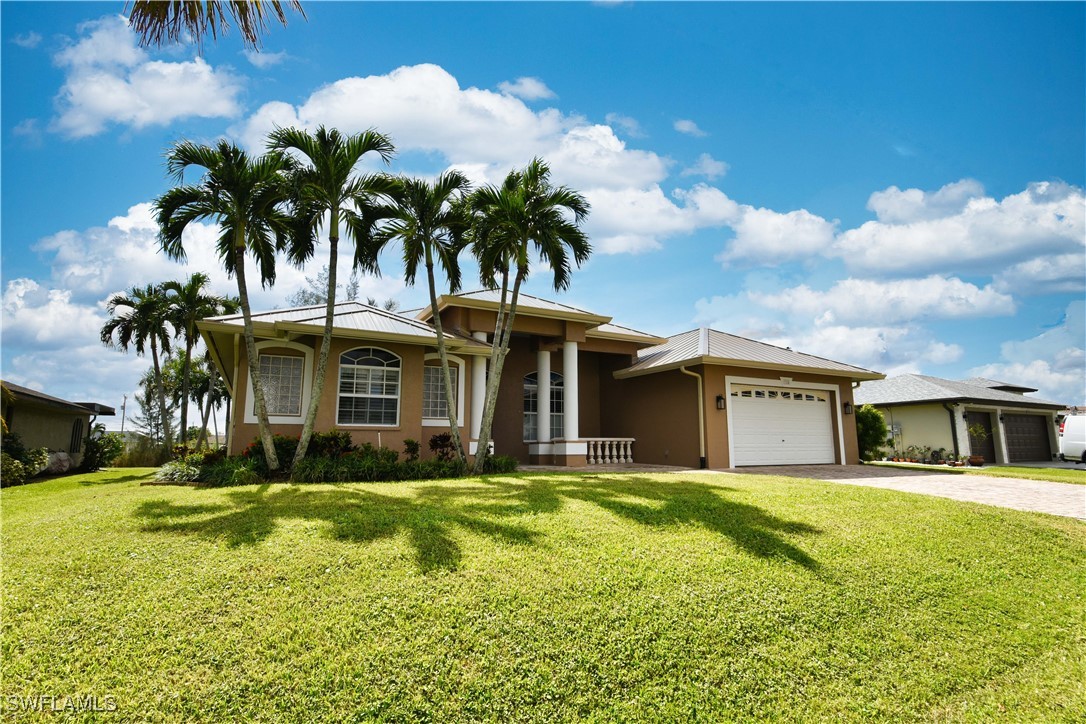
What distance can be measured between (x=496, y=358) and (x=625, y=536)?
6.99m

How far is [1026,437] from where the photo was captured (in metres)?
23.9

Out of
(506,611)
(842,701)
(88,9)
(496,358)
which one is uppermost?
(88,9)

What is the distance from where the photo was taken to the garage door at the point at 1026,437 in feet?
76.2

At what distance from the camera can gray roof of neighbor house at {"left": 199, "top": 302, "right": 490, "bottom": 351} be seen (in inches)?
450

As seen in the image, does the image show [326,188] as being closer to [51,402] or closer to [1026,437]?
[51,402]

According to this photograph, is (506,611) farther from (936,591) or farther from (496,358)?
(496,358)

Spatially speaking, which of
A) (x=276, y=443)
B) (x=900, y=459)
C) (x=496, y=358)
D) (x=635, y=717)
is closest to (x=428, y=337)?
(x=496, y=358)

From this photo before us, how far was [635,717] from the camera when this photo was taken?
3311mm

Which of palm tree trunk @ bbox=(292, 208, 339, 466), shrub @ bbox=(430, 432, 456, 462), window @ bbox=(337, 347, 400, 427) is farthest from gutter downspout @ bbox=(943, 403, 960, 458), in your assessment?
palm tree trunk @ bbox=(292, 208, 339, 466)

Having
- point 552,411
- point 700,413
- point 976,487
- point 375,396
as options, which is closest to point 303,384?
point 375,396

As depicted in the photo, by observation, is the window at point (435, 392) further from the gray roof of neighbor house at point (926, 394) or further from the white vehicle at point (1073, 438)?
the white vehicle at point (1073, 438)

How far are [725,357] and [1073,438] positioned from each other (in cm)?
1854

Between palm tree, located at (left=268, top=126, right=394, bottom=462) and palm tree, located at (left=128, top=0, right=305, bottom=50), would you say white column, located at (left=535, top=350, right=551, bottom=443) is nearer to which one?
palm tree, located at (left=268, top=126, right=394, bottom=462)

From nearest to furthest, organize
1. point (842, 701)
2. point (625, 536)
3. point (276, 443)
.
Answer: point (842, 701) < point (625, 536) < point (276, 443)
